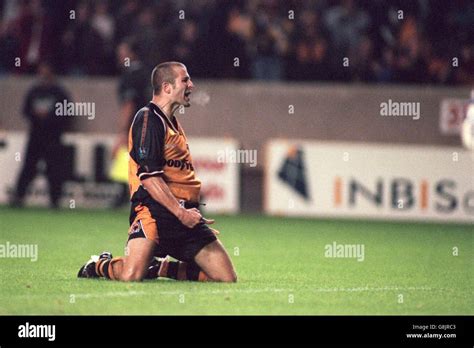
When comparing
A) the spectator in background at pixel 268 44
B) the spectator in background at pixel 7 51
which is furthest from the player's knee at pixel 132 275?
the spectator in background at pixel 7 51

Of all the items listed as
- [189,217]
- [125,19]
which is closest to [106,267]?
[189,217]

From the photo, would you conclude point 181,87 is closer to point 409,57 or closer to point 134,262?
point 134,262

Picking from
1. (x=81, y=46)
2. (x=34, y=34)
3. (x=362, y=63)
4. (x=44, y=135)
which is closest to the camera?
(x=44, y=135)

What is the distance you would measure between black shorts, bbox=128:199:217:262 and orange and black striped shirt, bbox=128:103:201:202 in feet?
0.45

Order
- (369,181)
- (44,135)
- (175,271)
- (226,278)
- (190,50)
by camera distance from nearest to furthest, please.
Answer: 1. (226,278)
2. (175,271)
3. (369,181)
4. (44,135)
5. (190,50)

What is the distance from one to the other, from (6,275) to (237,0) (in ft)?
36.0

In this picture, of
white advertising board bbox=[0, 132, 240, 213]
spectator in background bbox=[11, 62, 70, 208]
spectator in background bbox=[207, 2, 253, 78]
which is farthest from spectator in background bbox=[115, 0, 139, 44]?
white advertising board bbox=[0, 132, 240, 213]

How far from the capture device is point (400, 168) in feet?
68.4

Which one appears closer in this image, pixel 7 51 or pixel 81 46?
pixel 81 46

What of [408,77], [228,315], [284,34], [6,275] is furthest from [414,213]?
[228,315]

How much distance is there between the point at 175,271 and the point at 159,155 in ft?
4.07

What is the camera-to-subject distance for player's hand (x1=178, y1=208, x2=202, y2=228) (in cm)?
1173

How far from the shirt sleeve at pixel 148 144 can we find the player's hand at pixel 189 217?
42cm

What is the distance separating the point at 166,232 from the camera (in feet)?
39.1
